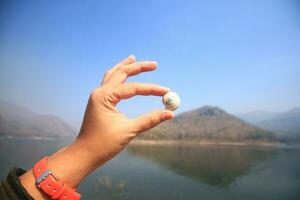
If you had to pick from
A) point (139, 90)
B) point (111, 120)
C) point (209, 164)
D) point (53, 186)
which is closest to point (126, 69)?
point (139, 90)

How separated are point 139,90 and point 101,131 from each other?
416 millimetres

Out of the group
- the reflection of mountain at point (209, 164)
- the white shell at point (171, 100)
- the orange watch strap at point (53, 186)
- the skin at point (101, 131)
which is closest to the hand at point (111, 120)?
the skin at point (101, 131)

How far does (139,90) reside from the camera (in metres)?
1.94

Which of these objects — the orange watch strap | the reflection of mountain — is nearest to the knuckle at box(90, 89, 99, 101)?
the orange watch strap

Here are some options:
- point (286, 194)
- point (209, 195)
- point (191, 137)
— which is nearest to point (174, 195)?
point (209, 195)

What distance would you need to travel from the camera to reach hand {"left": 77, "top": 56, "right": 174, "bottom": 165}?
6.29 feet

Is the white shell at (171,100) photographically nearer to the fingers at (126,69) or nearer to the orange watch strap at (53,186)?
the fingers at (126,69)

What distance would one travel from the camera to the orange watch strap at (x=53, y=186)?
1765 millimetres

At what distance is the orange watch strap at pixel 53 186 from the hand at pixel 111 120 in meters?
0.28

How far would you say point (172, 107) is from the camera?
270cm

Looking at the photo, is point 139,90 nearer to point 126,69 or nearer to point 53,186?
point 126,69

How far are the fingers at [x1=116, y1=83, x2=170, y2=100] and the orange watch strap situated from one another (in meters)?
0.73

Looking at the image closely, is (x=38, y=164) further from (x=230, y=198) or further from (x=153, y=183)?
(x=153, y=183)

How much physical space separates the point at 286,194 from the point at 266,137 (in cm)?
16928
